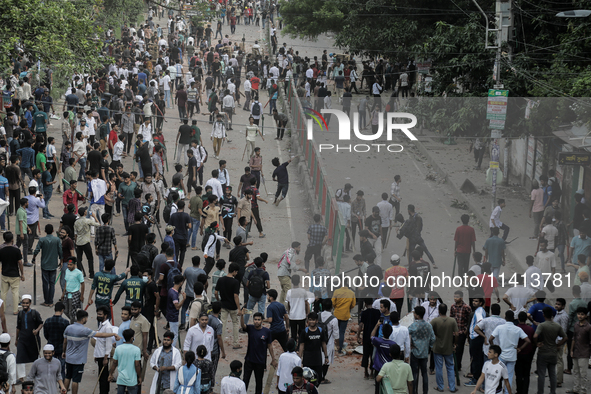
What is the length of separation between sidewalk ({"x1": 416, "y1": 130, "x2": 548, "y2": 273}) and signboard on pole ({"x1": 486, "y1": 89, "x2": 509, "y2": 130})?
2748 mm

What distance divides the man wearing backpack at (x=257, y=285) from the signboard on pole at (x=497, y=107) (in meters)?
8.56

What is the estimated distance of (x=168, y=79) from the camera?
2686 cm

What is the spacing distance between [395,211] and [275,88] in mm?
10389

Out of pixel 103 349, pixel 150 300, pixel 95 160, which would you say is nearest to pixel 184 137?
pixel 95 160

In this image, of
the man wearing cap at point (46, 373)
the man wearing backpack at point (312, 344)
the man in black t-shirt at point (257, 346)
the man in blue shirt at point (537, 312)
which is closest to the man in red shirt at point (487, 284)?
the man in blue shirt at point (537, 312)

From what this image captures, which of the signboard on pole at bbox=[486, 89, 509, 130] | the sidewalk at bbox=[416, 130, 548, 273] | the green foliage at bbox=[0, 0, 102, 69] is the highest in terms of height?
the green foliage at bbox=[0, 0, 102, 69]

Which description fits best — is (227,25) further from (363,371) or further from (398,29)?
(363,371)

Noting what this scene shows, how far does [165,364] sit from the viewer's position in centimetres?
920

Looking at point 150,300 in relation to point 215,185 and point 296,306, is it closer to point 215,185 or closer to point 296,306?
point 296,306

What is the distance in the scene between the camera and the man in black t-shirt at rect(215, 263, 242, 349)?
11219 millimetres

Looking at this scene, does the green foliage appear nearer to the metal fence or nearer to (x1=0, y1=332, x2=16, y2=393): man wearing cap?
the metal fence

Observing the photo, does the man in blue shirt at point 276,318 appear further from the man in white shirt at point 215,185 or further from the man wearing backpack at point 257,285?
the man in white shirt at point 215,185

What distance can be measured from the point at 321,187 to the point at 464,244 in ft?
13.7

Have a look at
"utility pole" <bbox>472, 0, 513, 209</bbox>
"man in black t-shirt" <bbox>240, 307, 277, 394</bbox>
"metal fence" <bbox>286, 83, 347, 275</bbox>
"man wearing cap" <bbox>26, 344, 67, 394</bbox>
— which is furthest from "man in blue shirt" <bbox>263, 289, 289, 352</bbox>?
"utility pole" <bbox>472, 0, 513, 209</bbox>
